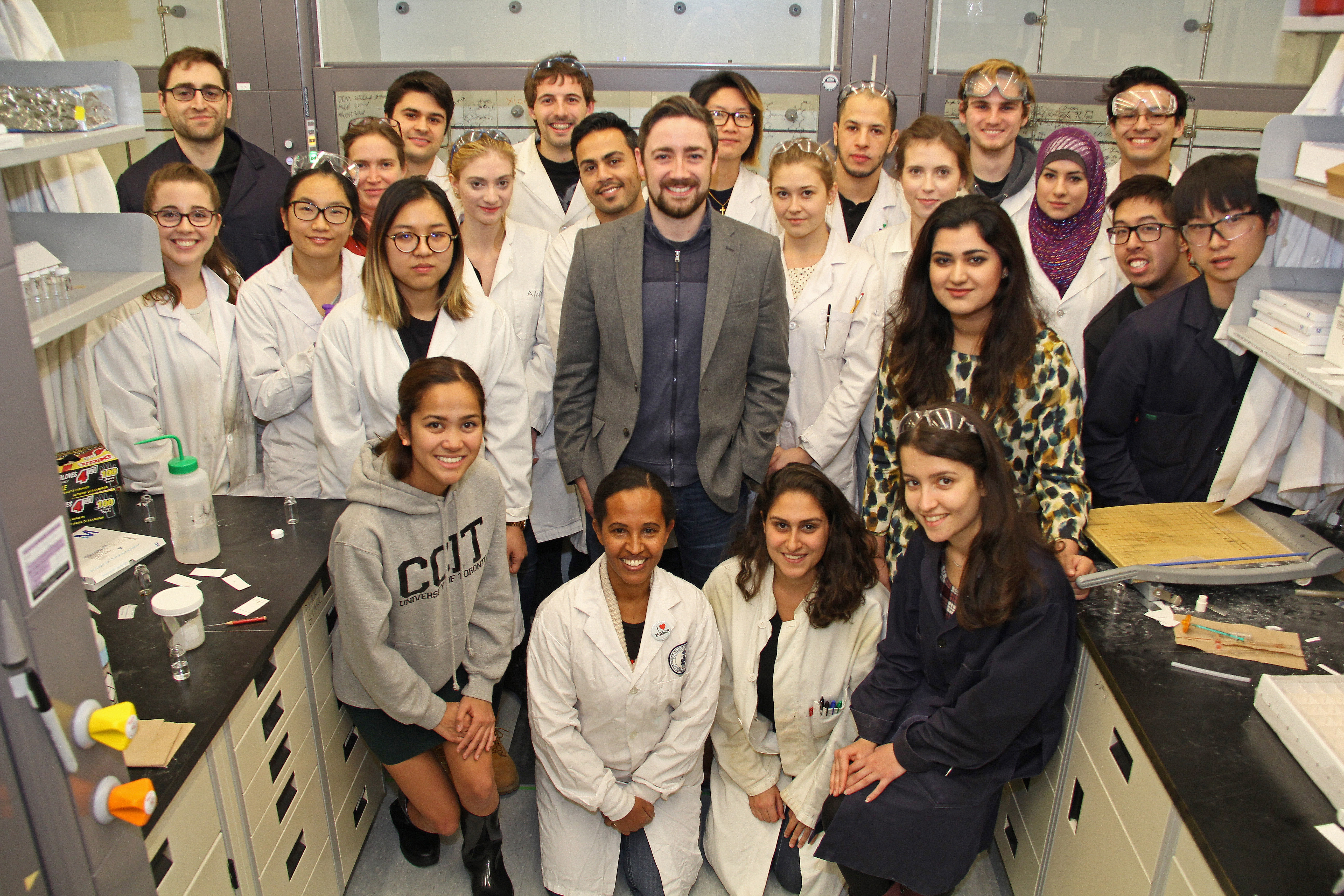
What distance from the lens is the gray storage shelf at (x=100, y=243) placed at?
1672mm

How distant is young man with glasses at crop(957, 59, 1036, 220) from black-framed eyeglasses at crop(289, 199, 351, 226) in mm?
2028

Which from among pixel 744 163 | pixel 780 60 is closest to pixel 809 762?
pixel 744 163

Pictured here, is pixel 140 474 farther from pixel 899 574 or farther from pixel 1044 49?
pixel 1044 49

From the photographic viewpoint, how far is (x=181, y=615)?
1799 millimetres

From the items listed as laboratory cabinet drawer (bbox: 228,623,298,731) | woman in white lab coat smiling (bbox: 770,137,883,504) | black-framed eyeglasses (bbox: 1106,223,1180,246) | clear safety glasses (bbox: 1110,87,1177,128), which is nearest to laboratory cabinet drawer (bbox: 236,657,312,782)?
laboratory cabinet drawer (bbox: 228,623,298,731)

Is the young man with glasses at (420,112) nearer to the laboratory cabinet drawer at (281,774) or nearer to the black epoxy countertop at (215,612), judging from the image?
the black epoxy countertop at (215,612)

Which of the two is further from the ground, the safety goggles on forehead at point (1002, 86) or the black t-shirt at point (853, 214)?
the safety goggles on forehead at point (1002, 86)

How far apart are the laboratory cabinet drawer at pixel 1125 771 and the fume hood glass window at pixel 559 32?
3.24 metres

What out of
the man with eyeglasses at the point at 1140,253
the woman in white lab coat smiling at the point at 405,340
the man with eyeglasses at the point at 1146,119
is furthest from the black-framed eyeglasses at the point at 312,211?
the man with eyeglasses at the point at 1146,119

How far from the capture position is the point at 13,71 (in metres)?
1.47

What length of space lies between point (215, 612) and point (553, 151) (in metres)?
2.08

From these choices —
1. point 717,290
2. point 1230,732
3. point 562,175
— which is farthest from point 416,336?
point 1230,732

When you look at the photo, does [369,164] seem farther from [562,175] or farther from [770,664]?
[770,664]

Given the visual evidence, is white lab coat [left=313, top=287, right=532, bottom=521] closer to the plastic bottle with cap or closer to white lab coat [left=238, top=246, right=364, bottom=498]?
white lab coat [left=238, top=246, right=364, bottom=498]
